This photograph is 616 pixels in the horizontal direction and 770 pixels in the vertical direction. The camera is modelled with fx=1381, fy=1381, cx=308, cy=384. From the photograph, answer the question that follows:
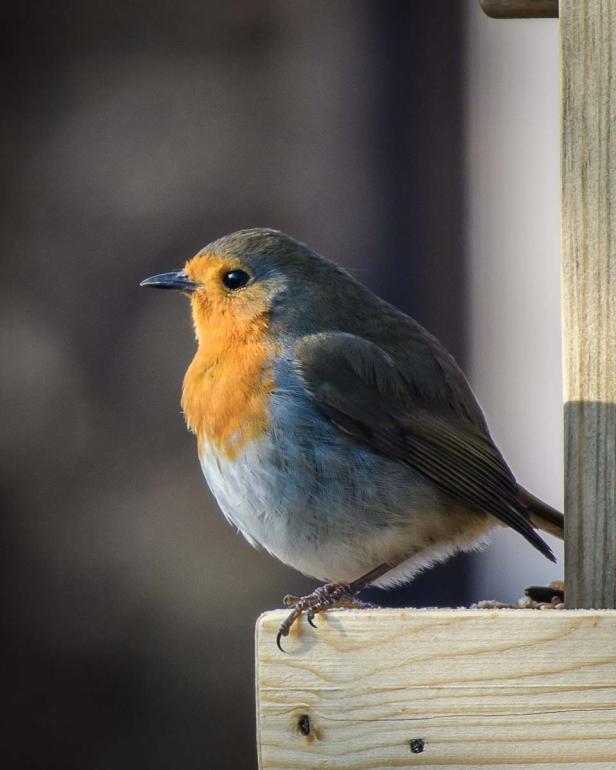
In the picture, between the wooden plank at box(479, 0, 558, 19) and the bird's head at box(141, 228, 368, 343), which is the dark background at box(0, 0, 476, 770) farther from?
the wooden plank at box(479, 0, 558, 19)

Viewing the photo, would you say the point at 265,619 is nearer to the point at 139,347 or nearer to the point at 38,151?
the point at 139,347

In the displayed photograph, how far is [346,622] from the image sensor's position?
2006mm

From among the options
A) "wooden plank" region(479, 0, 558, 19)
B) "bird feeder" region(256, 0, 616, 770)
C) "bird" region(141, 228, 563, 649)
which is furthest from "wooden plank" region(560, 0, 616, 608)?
"bird" region(141, 228, 563, 649)

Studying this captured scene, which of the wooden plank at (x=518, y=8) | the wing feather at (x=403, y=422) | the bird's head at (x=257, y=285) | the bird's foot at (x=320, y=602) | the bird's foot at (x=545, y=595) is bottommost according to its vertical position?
the bird's foot at (x=545, y=595)

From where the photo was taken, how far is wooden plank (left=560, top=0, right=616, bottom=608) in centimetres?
216

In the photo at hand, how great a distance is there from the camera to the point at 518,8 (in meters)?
2.53

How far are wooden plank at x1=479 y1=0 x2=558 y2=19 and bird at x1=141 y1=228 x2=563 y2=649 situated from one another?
0.76m

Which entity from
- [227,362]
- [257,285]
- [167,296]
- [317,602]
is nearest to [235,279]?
[257,285]

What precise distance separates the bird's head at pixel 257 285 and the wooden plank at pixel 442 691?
1075 millimetres

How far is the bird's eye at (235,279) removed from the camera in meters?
3.05

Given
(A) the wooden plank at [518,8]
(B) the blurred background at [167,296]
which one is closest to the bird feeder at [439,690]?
(A) the wooden plank at [518,8]

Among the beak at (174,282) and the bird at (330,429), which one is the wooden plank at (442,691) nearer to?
the bird at (330,429)

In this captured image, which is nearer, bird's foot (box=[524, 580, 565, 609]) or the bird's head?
bird's foot (box=[524, 580, 565, 609])

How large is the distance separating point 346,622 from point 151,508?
331 centimetres
